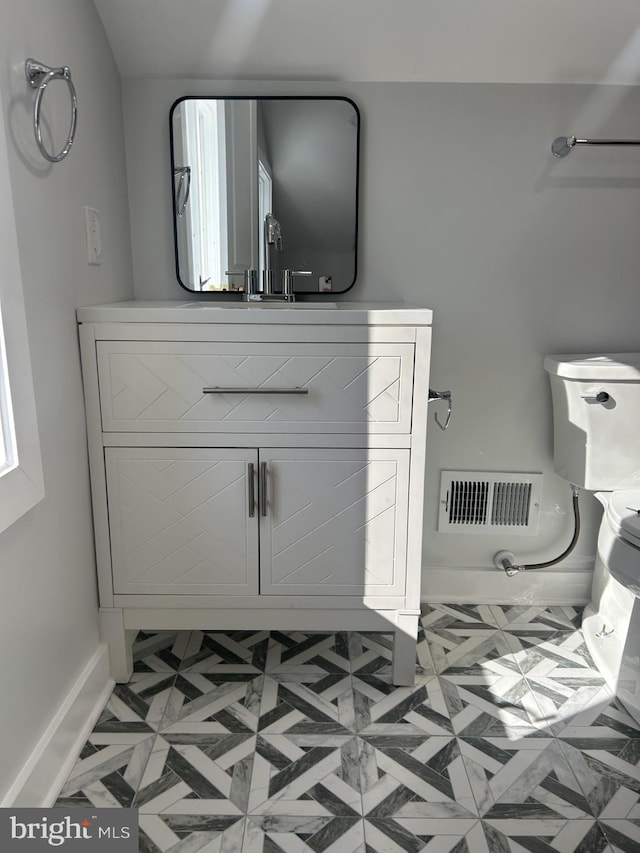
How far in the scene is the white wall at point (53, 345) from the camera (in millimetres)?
1098

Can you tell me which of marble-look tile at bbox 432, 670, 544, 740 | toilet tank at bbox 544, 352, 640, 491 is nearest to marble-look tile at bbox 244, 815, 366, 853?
marble-look tile at bbox 432, 670, 544, 740

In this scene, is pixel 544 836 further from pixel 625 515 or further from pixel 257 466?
pixel 257 466

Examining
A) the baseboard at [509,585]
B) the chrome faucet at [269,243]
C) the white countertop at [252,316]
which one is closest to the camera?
the white countertop at [252,316]

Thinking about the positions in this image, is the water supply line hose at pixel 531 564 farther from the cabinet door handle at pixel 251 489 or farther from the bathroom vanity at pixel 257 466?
the cabinet door handle at pixel 251 489

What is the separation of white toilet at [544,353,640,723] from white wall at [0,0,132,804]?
125 cm

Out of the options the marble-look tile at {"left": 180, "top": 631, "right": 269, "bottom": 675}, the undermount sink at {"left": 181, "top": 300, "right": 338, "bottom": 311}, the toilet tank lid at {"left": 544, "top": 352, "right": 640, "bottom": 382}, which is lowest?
the marble-look tile at {"left": 180, "top": 631, "right": 269, "bottom": 675}

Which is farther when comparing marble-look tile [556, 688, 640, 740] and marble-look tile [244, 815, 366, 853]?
marble-look tile [556, 688, 640, 740]

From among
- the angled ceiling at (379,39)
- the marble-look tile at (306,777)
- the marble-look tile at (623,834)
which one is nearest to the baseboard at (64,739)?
the marble-look tile at (306,777)

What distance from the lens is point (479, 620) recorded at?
6.25ft

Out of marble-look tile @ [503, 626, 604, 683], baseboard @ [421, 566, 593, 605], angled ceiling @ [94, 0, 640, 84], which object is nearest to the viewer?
angled ceiling @ [94, 0, 640, 84]

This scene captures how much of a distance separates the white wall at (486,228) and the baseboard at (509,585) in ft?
1.16

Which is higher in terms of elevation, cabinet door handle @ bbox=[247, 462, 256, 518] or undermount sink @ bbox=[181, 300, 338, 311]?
undermount sink @ bbox=[181, 300, 338, 311]

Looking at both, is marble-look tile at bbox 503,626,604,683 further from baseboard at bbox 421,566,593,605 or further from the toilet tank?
the toilet tank

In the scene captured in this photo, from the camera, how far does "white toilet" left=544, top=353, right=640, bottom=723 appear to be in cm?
154
